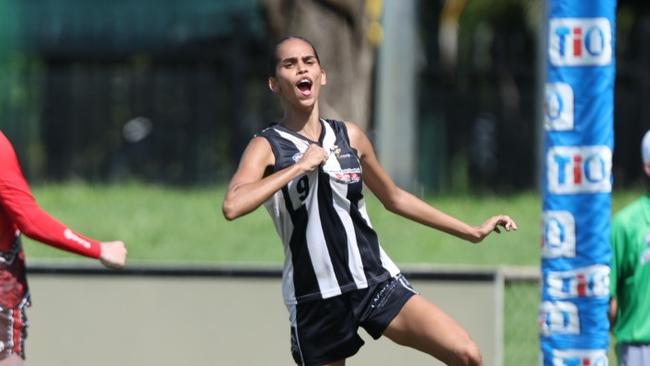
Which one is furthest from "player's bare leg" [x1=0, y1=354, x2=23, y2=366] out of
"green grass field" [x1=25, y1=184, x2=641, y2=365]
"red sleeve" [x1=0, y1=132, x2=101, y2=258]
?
"green grass field" [x1=25, y1=184, x2=641, y2=365]

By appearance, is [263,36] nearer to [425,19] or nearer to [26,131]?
[26,131]

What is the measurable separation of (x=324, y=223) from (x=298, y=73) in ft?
2.10

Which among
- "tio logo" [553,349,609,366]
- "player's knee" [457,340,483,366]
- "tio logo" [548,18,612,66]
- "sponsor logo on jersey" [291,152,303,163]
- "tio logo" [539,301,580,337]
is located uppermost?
"tio logo" [548,18,612,66]

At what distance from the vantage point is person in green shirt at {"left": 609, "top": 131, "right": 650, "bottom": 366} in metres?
6.69

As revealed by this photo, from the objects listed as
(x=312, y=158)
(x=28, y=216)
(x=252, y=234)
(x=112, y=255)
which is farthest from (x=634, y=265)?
(x=252, y=234)

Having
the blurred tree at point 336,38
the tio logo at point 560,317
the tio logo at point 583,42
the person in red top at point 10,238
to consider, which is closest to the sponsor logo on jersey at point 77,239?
the person in red top at point 10,238

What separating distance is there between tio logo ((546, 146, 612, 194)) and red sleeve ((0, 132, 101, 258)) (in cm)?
186

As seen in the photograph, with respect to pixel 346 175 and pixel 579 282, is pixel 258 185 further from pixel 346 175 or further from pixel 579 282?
pixel 579 282

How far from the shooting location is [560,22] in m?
5.64

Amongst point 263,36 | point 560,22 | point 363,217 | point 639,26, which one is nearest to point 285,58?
point 363,217

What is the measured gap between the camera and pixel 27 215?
247 inches

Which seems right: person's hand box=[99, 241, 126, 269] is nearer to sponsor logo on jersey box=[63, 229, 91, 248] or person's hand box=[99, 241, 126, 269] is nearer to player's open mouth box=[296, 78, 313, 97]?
sponsor logo on jersey box=[63, 229, 91, 248]

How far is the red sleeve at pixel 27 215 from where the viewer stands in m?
6.27

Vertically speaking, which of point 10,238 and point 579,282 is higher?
point 10,238
